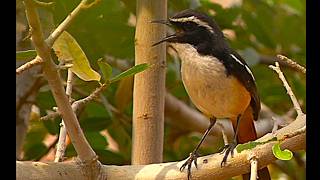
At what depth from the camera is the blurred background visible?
1.22m

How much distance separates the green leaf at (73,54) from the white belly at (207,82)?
1.02 feet

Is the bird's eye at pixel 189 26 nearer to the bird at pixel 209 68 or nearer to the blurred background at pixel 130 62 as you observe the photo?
the bird at pixel 209 68

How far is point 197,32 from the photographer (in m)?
1.03

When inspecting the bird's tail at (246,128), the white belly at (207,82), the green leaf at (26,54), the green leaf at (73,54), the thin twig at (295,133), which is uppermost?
the green leaf at (26,54)

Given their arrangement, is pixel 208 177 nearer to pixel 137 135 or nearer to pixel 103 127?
pixel 137 135

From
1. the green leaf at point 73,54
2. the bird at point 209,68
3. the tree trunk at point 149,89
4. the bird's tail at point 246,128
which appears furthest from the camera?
the bird's tail at point 246,128

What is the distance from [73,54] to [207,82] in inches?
13.8

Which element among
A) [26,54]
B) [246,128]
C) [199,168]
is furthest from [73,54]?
[246,128]

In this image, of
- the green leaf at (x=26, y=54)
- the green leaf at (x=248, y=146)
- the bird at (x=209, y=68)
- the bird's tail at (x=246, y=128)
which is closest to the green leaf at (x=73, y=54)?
the green leaf at (x=26, y=54)

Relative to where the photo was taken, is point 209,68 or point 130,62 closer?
point 209,68

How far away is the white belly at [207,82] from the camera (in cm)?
103

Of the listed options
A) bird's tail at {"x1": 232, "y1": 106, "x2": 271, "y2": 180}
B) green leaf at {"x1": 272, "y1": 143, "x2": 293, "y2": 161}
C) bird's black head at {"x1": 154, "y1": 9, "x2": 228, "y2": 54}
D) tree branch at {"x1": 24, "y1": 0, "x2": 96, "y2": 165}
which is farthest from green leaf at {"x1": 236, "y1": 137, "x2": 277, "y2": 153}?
bird's tail at {"x1": 232, "y1": 106, "x2": 271, "y2": 180}

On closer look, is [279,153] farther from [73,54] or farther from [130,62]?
[130,62]

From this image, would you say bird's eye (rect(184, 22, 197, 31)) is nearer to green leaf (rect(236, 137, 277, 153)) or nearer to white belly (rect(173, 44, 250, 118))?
white belly (rect(173, 44, 250, 118))
